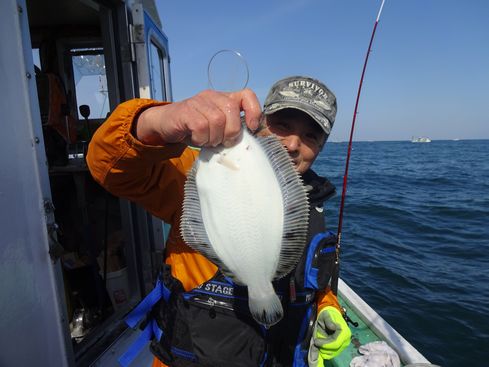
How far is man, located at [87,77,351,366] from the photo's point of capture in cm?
130

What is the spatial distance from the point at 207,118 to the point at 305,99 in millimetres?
829

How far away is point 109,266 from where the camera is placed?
3.58m

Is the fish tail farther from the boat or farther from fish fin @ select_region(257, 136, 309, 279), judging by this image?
the boat

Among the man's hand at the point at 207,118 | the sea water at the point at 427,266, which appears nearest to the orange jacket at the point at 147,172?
the man's hand at the point at 207,118

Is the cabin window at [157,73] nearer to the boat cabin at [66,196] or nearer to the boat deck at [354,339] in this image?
the boat cabin at [66,196]

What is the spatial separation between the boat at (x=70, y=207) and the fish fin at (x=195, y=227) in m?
0.86

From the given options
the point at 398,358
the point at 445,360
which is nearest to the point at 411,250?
the point at 445,360

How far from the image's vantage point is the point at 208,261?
1677 millimetres

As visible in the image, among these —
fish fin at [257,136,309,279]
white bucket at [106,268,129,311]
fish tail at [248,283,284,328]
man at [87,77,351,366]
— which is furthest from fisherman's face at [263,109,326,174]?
white bucket at [106,268,129,311]

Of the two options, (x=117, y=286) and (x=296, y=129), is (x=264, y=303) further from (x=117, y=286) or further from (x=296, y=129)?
(x=117, y=286)

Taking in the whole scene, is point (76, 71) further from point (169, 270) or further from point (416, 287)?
point (416, 287)

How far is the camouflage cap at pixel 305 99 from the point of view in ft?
5.48

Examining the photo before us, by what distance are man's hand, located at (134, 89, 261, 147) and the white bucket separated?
2.70 metres

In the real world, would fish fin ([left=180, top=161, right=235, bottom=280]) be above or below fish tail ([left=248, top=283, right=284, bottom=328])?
above
